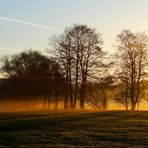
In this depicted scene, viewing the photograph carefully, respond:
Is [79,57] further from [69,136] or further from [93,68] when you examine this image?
[69,136]

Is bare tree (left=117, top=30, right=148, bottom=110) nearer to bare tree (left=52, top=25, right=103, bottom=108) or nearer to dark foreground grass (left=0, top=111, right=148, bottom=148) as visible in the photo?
bare tree (left=52, top=25, right=103, bottom=108)

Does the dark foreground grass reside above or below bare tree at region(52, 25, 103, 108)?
below

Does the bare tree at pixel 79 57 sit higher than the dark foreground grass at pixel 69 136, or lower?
higher

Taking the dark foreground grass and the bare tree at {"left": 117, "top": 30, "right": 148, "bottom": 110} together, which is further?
the bare tree at {"left": 117, "top": 30, "right": 148, "bottom": 110}

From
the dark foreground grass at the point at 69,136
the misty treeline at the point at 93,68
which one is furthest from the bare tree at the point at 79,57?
the dark foreground grass at the point at 69,136

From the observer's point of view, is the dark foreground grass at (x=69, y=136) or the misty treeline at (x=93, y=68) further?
the misty treeline at (x=93, y=68)

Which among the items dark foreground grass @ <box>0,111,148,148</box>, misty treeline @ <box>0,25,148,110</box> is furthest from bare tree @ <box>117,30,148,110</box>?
dark foreground grass @ <box>0,111,148,148</box>

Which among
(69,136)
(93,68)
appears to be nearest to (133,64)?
(93,68)

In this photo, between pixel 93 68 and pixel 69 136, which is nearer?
pixel 69 136

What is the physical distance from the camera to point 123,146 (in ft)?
78.4

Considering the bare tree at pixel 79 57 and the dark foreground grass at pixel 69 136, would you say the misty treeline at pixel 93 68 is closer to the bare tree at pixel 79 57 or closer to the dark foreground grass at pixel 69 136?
the bare tree at pixel 79 57

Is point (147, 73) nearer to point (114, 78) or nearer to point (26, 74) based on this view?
point (114, 78)

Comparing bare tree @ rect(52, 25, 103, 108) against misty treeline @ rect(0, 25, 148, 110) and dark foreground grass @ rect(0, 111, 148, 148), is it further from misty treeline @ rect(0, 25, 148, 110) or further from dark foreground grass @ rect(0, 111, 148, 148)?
dark foreground grass @ rect(0, 111, 148, 148)

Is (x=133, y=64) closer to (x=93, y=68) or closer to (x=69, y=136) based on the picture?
(x=93, y=68)
